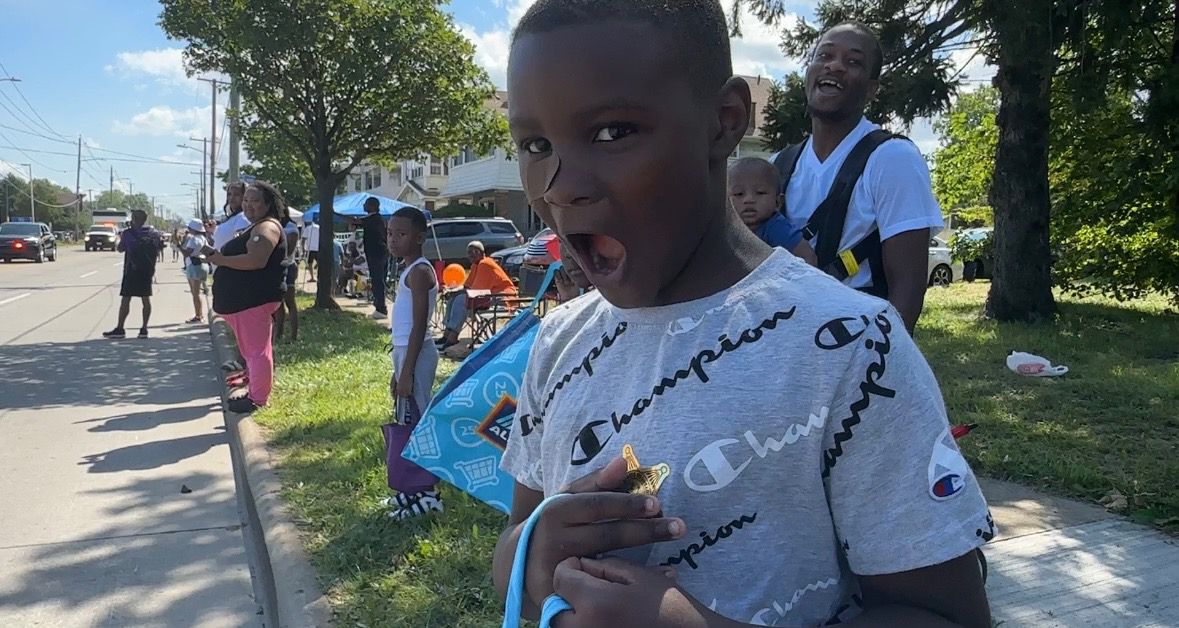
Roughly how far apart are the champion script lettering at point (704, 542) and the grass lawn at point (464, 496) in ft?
7.80

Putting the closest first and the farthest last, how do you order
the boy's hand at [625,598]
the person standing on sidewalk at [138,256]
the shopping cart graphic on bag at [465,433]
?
the boy's hand at [625,598]
the shopping cart graphic on bag at [465,433]
the person standing on sidewalk at [138,256]

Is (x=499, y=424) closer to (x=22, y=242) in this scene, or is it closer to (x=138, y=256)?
(x=138, y=256)

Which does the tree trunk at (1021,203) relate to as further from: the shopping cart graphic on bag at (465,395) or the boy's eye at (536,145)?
the boy's eye at (536,145)

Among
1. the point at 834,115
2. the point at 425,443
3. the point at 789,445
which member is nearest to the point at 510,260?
the point at 425,443

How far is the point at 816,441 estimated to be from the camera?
95 centimetres

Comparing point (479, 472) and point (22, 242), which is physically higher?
point (22, 242)

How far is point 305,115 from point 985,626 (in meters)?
13.9

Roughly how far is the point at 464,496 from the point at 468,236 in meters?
20.0

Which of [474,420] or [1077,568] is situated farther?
[1077,568]

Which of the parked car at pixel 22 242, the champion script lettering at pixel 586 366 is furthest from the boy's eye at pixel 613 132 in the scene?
the parked car at pixel 22 242

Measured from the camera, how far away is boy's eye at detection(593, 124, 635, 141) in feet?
3.22

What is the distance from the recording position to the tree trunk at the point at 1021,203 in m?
10.3

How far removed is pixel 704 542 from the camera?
1002 mm

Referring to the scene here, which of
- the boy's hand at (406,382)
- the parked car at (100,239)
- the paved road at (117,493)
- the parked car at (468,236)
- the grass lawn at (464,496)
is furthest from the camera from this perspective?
the parked car at (100,239)
